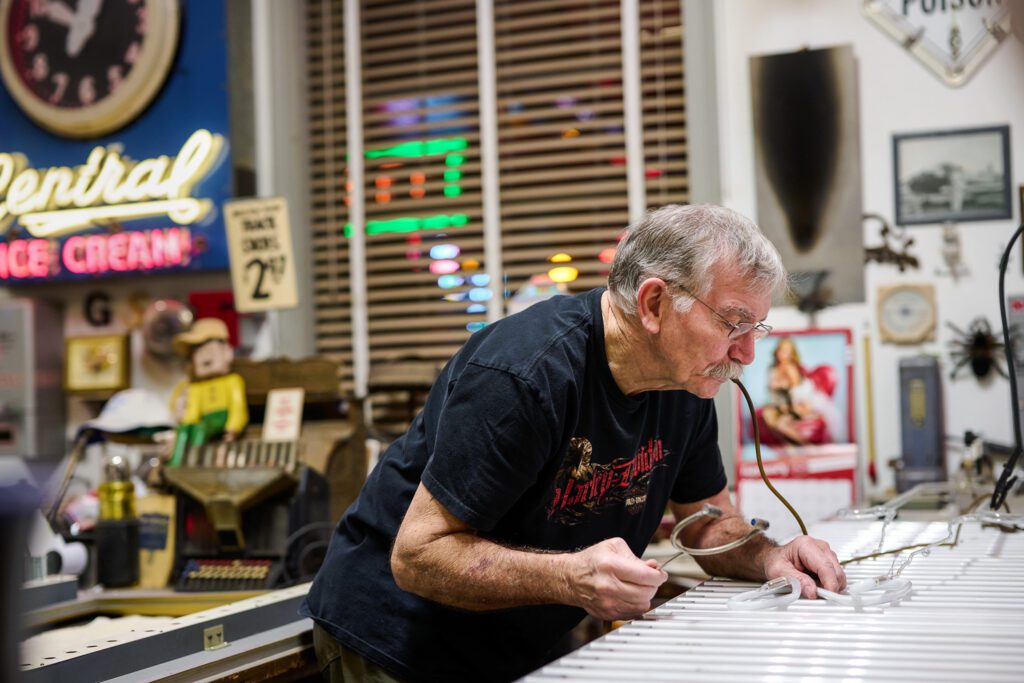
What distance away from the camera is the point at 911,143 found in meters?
4.11

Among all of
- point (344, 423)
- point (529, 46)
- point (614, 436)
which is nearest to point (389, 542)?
point (614, 436)

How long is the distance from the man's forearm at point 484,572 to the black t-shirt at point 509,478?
49 millimetres

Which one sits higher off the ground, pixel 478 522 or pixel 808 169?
pixel 808 169

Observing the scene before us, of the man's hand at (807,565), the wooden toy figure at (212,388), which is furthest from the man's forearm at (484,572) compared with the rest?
the wooden toy figure at (212,388)

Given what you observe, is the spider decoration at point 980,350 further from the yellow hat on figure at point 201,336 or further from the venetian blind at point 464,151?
the yellow hat on figure at point 201,336

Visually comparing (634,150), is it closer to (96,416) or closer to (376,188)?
(376,188)

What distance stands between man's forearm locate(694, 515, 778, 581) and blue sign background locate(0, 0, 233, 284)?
3.40 metres

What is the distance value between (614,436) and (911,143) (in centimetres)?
291

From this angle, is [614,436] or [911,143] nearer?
[614,436]

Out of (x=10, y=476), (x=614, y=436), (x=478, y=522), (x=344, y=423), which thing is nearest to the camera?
(x=10, y=476)

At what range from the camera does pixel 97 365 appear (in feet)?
16.7

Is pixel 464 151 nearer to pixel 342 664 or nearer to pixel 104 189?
pixel 104 189

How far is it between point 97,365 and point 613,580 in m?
4.30

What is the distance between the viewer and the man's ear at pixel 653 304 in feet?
5.58
